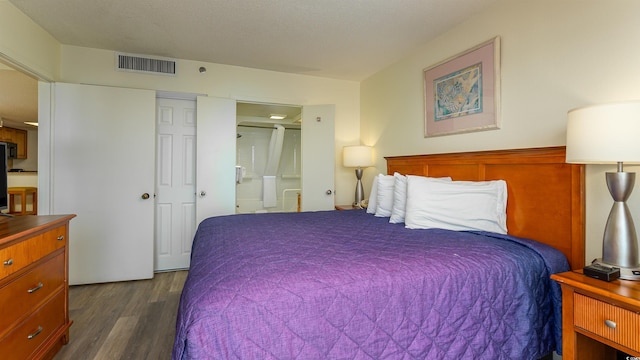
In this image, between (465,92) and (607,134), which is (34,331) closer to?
(607,134)

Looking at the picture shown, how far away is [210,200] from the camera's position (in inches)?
132

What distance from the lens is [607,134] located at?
1.21 m

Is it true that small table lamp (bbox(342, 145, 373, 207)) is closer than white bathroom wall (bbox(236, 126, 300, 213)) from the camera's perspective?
Yes

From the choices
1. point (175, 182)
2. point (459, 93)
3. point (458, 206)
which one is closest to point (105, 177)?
point (175, 182)

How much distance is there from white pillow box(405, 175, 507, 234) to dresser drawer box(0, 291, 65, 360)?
2261mm

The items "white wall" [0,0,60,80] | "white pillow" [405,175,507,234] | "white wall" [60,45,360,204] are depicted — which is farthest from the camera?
"white wall" [60,45,360,204]

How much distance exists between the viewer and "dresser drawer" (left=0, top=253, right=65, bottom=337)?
134cm

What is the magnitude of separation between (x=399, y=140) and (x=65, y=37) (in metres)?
3.48

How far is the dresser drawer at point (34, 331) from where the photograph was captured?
137cm

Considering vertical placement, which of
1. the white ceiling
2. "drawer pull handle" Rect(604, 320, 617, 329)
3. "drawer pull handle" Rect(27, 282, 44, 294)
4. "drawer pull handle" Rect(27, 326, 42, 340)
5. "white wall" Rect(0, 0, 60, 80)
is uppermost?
the white ceiling

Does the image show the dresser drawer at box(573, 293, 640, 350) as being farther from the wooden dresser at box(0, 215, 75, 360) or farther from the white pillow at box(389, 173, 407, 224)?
the wooden dresser at box(0, 215, 75, 360)

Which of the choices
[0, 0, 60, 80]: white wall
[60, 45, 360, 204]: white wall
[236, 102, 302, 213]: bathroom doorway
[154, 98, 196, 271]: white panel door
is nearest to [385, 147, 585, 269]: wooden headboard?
[60, 45, 360, 204]: white wall

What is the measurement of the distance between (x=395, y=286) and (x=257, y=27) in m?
2.39

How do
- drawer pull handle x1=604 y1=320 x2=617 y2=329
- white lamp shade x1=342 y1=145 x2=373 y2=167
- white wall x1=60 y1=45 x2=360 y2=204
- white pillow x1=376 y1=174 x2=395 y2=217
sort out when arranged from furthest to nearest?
white lamp shade x1=342 y1=145 x2=373 y2=167 < white wall x1=60 y1=45 x2=360 y2=204 < white pillow x1=376 y1=174 x2=395 y2=217 < drawer pull handle x1=604 y1=320 x2=617 y2=329
